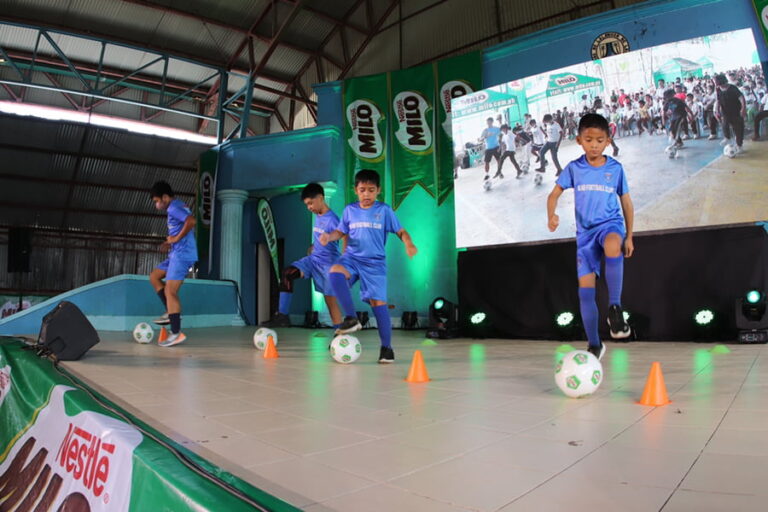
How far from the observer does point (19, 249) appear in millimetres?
18500

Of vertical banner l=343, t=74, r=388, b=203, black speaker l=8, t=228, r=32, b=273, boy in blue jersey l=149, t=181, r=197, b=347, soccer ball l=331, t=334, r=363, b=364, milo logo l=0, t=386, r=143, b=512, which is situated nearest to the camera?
milo logo l=0, t=386, r=143, b=512

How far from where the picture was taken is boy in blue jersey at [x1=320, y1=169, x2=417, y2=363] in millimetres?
4461

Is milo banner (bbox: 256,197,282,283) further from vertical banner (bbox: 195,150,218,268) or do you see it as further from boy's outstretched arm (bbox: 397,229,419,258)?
boy's outstretched arm (bbox: 397,229,419,258)

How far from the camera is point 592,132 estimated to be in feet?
12.8

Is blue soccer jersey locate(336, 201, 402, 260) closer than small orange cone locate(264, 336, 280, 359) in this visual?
Yes

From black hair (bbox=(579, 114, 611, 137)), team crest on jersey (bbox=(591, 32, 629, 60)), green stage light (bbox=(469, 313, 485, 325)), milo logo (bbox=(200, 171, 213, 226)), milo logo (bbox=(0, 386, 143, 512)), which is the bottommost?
milo logo (bbox=(0, 386, 143, 512))

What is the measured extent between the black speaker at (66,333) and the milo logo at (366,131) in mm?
7403

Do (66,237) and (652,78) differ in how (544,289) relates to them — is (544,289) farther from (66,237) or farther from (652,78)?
(66,237)

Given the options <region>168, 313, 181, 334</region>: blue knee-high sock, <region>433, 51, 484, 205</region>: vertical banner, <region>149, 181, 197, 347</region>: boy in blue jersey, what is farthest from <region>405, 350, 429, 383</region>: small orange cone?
<region>433, 51, 484, 205</region>: vertical banner

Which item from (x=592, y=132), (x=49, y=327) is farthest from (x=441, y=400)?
(x=49, y=327)

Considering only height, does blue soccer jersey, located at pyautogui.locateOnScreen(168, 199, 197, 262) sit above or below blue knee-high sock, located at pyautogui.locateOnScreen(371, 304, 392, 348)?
above

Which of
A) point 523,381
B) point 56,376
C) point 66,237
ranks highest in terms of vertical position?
point 66,237

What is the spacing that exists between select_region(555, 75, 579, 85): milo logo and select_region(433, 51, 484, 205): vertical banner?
2789 millimetres

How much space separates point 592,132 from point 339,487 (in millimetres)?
3441
